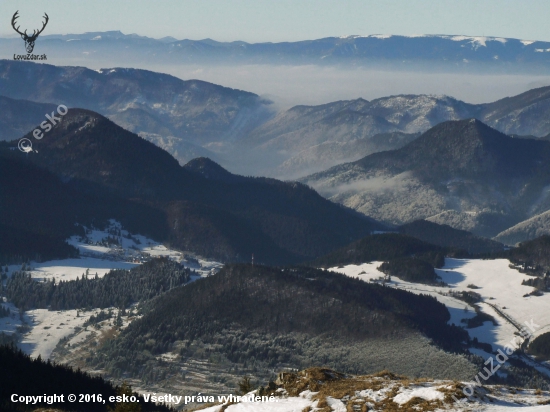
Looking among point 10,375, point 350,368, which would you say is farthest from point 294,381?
point 350,368

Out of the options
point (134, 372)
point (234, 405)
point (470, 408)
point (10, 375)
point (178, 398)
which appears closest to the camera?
point (470, 408)

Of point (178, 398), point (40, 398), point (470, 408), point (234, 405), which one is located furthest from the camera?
point (178, 398)

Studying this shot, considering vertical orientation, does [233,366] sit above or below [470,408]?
below

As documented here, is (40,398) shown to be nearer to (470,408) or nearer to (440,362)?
(470,408)

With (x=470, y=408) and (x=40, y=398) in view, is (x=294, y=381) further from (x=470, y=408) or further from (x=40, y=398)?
(x=40, y=398)

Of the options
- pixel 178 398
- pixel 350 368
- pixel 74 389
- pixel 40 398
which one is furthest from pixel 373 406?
pixel 350 368

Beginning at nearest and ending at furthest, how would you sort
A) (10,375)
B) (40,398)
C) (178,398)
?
1. (40,398)
2. (10,375)
3. (178,398)

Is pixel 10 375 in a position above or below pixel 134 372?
above

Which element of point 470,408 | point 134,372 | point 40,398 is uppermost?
point 470,408

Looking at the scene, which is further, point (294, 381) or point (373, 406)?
point (294, 381)
